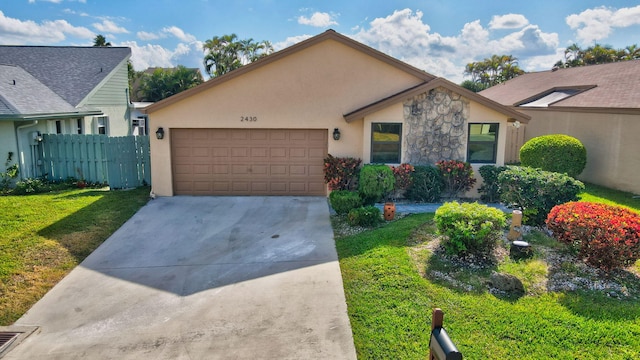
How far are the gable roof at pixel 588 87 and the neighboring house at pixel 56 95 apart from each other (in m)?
18.4

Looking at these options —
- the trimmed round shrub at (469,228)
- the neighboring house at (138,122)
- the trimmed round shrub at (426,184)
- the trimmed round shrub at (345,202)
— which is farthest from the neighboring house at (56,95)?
the trimmed round shrub at (469,228)

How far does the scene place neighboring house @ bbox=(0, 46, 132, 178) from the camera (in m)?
13.8

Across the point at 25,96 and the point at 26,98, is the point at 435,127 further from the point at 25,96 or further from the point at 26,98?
the point at 25,96

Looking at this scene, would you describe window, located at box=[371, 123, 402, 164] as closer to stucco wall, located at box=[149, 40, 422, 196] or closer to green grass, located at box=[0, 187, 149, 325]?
stucco wall, located at box=[149, 40, 422, 196]

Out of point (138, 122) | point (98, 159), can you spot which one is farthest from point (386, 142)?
point (138, 122)

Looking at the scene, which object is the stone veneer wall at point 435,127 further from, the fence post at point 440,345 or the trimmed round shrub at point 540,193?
the fence post at point 440,345

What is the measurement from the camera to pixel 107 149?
1433 cm

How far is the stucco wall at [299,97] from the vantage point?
42.4 ft

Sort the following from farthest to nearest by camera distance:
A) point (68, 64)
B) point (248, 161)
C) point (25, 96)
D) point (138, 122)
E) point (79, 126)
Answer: point (138, 122), point (68, 64), point (79, 126), point (25, 96), point (248, 161)

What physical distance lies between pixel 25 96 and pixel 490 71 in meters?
43.9

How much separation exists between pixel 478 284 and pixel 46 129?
1491cm

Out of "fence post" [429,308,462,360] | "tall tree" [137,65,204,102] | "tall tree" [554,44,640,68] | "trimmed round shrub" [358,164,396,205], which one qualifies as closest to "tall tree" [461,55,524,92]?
"tall tree" [554,44,640,68]

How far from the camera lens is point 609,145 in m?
14.7

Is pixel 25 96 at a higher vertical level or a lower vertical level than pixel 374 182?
higher
